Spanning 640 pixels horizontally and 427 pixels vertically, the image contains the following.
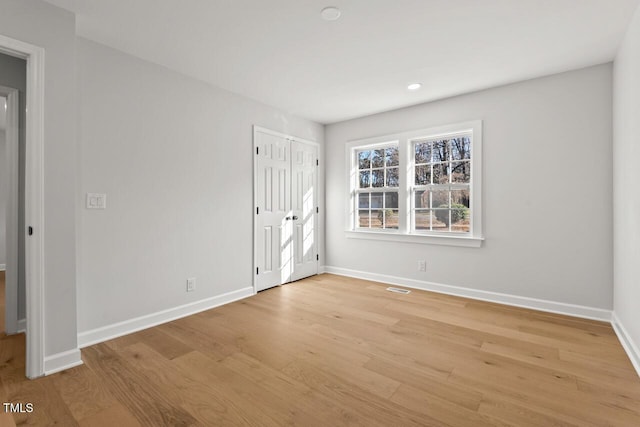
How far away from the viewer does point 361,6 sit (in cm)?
214

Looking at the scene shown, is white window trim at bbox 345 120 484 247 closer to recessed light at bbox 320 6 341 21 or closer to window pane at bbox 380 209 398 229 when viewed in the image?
window pane at bbox 380 209 398 229

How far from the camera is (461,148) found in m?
3.92

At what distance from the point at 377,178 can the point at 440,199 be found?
40.0 inches

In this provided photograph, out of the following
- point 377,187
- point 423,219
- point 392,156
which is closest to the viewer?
Answer: point 423,219

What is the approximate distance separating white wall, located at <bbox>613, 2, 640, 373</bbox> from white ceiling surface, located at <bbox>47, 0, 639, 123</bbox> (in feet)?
0.89

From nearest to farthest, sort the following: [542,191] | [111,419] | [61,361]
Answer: [111,419], [61,361], [542,191]

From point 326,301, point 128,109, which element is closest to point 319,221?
point 326,301

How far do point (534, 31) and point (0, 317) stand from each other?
5.55 m

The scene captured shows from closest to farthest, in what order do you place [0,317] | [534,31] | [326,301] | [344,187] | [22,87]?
[534,31]
[22,87]
[0,317]
[326,301]
[344,187]

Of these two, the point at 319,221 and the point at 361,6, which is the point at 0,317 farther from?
the point at 361,6

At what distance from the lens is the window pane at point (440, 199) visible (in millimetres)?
4035

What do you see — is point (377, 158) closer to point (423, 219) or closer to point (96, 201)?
point (423, 219)

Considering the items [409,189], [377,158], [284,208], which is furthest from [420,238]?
[284,208]

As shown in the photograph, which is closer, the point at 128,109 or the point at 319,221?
the point at 128,109
